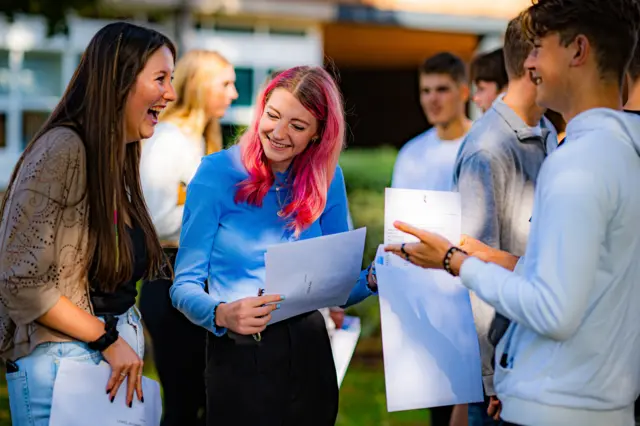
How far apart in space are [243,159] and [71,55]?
403 inches

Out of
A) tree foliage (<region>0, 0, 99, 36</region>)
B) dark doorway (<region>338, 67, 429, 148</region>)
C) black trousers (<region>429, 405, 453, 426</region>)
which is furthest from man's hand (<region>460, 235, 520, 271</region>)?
dark doorway (<region>338, 67, 429, 148</region>)

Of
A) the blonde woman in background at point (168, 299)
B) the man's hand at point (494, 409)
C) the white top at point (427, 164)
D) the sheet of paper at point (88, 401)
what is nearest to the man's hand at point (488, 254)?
the man's hand at point (494, 409)

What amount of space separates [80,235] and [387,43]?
12656 mm

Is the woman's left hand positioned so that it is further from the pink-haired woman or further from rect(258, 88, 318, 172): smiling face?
rect(258, 88, 318, 172): smiling face

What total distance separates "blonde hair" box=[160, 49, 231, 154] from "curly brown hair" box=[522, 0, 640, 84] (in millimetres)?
2673

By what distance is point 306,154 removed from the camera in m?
3.20

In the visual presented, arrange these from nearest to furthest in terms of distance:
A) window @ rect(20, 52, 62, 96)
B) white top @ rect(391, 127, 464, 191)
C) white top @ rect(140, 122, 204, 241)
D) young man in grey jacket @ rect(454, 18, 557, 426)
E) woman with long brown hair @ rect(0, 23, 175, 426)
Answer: woman with long brown hair @ rect(0, 23, 175, 426) → young man in grey jacket @ rect(454, 18, 557, 426) → white top @ rect(140, 122, 204, 241) → white top @ rect(391, 127, 464, 191) → window @ rect(20, 52, 62, 96)

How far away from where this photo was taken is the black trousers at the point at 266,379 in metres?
2.95

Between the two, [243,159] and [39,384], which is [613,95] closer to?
[243,159]

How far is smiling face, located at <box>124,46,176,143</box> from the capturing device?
2672mm

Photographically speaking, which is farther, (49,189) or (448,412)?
(448,412)

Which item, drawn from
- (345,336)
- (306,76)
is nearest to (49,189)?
(306,76)

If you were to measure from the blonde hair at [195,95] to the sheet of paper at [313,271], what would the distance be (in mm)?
1920

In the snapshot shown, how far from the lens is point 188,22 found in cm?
1259
